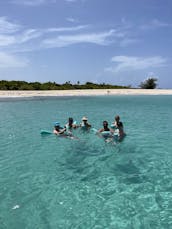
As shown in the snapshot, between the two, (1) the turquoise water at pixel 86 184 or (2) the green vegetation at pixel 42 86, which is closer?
(1) the turquoise water at pixel 86 184

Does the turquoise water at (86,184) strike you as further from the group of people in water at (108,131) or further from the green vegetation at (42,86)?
the green vegetation at (42,86)

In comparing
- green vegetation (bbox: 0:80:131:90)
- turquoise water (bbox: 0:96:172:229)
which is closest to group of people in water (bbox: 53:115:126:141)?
turquoise water (bbox: 0:96:172:229)

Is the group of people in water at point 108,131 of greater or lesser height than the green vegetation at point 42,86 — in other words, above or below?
below

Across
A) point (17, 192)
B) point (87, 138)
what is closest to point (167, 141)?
point (87, 138)

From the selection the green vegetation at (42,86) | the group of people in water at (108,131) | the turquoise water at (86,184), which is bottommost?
the turquoise water at (86,184)

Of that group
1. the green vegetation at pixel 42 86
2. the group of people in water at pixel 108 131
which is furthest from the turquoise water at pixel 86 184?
the green vegetation at pixel 42 86

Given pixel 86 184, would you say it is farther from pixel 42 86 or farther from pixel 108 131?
pixel 42 86

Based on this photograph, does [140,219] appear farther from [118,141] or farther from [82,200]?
[118,141]

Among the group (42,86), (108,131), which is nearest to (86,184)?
(108,131)

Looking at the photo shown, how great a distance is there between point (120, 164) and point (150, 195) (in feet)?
8.41

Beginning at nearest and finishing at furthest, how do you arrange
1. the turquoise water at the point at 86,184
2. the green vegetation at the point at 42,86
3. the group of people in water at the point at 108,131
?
the turquoise water at the point at 86,184 < the group of people in water at the point at 108,131 < the green vegetation at the point at 42,86

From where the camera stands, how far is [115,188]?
759 cm

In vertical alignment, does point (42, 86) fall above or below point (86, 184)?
above

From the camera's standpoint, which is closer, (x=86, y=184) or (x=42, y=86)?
(x=86, y=184)
